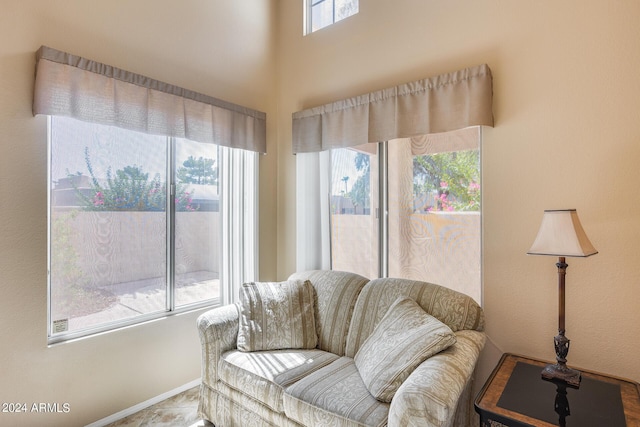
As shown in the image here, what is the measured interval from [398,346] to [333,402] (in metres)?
0.40

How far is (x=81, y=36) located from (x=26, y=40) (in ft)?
0.90

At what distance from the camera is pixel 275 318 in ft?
7.12

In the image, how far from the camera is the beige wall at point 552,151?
1647 mm

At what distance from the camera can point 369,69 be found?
2547 millimetres

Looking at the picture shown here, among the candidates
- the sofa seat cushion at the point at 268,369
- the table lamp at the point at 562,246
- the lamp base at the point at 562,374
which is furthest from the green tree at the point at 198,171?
the lamp base at the point at 562,374

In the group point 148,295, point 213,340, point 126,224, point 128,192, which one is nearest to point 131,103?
point 128,192

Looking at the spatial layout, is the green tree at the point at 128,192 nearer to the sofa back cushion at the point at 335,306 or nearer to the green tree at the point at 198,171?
the green tree at the point at 198,171

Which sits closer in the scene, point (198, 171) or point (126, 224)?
point (126, 224)

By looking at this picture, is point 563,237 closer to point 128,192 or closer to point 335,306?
point 335,306

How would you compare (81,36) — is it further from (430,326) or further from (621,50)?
(621,50)

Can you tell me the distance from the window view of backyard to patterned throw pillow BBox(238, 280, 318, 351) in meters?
0.66

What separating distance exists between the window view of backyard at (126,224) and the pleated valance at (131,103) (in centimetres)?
15

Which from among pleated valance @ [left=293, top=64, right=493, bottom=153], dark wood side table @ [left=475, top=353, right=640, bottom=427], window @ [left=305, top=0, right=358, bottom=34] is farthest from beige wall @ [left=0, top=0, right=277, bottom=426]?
dark wood side table @ [left=475, top=353, right=640, bottom=427]

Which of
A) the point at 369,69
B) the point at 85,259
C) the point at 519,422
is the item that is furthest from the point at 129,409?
the point at 369,69
